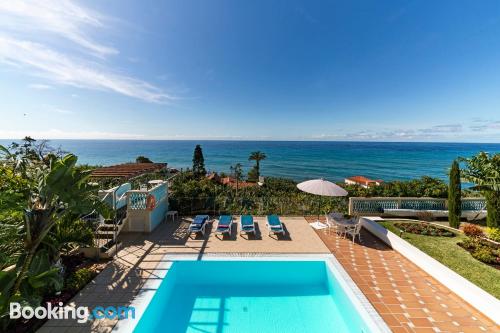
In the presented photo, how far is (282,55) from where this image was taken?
66.5 ft

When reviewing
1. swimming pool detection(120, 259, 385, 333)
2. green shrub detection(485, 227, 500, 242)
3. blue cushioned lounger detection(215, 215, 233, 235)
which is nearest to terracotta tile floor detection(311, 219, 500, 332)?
swimming pool detection(120, 259, 385, 333)

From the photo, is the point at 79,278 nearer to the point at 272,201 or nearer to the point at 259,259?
the point at 259,259

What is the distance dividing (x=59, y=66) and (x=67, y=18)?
3185 mm

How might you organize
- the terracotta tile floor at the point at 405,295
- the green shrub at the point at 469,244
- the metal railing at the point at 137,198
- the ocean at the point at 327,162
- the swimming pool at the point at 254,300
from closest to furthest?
the terracotta tile floor at the point at 405,295, the swimming pool at the point at 254,300, the green shrub at the point at 469,244, the metal railing at the point at 137,198, the ocean at the point at 327,162

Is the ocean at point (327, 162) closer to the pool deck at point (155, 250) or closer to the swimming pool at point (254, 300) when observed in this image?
the pool deck at point (155, 250)

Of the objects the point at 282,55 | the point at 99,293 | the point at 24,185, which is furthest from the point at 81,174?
the point at 282,55

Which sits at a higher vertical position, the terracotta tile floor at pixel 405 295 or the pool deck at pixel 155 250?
the pool deck at pixel 155 250

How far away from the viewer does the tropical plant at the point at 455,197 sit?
9109 millimetres

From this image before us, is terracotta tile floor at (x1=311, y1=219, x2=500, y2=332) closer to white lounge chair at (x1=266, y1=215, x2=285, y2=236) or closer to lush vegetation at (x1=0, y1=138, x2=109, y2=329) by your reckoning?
white lounge chair at (x1=266, y1=215, x2=285, y2=236)

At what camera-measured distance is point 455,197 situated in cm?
917

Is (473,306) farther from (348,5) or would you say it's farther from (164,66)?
(164,66)

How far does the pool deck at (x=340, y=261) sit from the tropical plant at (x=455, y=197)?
4.05m

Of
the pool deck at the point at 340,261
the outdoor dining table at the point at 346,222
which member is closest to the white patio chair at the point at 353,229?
the outdoor dining table at the point at 346,222

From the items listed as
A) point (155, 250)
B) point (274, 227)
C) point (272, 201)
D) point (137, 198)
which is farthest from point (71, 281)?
point (272, 201)
